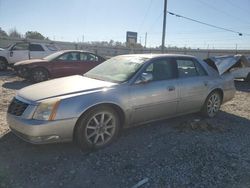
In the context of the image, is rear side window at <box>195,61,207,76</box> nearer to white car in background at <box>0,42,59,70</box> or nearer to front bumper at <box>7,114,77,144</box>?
front bumper at <box>7,114,77,144</box>

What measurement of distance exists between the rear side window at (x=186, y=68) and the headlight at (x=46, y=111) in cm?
266

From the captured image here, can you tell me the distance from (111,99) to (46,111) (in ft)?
3.28

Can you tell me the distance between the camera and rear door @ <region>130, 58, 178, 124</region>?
4.53 meters

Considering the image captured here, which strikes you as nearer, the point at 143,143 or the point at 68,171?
the point at 68,171

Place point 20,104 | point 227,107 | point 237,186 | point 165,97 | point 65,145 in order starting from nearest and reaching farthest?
point 237,186 → point 20,104 → point 65,145 → point 165,97 → point 227,107

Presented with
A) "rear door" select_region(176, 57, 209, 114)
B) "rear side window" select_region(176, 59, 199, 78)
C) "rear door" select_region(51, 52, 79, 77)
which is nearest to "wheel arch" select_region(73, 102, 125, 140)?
"rear door" select_region(176, 57, 209, 114)

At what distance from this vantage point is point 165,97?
4.92 metres

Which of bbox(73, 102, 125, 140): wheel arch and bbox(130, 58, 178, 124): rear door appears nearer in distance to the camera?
bbox(73, 102, 125, 140): wheel arch

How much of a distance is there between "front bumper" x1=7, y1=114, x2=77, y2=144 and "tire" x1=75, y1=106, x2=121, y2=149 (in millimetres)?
162

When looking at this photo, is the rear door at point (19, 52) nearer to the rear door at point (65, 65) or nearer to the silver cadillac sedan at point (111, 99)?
the rear door at point (65, 65)

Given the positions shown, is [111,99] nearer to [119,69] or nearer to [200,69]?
[119,69]

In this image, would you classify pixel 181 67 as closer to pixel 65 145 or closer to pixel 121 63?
pixel 121 63

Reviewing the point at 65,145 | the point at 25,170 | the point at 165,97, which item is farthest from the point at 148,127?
the point at 25,170

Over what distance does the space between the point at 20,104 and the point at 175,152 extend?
249 cm
